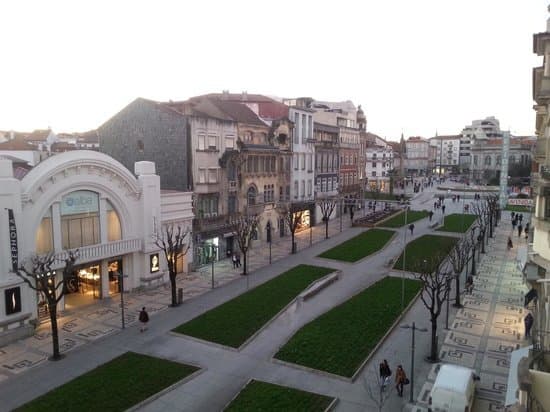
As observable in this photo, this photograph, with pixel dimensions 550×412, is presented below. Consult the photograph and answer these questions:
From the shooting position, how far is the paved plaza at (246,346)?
19.8 m

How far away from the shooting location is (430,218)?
66.0 meters

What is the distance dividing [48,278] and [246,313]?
11.9 metres

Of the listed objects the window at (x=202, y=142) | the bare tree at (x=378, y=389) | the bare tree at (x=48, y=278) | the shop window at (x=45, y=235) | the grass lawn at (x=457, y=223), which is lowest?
the bare tree at (x=378, y=389)

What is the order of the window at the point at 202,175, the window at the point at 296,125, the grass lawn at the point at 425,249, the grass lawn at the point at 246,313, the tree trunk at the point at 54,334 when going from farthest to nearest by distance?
the window at the point at 296,125 → the window at the point at 202,175 → the grass lawn at the point at 425,249 → the grass lawn at the point at 246,313 → the tree trunk at the point at 54,334

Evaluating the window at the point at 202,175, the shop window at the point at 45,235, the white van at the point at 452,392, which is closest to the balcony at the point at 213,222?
the window at the point at 202,175

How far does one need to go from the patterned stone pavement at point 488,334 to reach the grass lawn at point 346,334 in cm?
356

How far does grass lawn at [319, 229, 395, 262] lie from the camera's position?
45312 mm

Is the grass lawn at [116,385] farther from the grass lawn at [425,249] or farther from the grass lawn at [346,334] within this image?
the grass lawn at [425,249]

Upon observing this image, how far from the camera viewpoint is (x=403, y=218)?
70.3m

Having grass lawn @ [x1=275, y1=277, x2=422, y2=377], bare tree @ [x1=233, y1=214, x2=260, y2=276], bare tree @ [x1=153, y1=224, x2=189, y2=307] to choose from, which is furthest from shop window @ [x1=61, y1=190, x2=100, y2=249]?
grass lawn @ [x1=275, y1=277, x2=422, y2=377]

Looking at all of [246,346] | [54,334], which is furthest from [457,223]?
[54,334]

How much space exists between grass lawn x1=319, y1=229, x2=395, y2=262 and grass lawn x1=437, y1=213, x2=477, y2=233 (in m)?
8.30

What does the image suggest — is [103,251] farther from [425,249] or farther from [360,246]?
[425,249]

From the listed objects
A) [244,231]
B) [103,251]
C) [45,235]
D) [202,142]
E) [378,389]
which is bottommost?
[378,389]
